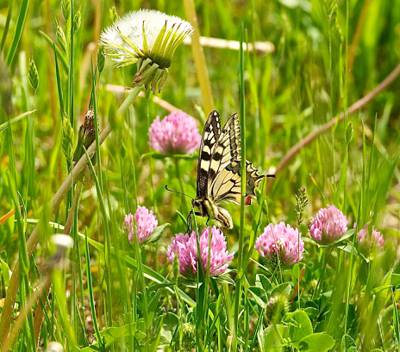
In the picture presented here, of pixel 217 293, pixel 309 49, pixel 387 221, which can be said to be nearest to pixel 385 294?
pixel 217 293

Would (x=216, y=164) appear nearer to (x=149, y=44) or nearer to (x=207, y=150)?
(x=207, y=150)

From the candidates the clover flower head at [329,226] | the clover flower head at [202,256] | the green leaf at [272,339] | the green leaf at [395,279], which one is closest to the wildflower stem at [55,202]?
the clover flower head at [202,256]

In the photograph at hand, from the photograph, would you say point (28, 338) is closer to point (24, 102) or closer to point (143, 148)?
point (24, 102)

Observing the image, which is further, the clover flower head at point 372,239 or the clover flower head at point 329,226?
the clover flower head at point 329,226

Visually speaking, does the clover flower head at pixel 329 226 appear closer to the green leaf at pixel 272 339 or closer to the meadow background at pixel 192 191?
the meadow background at pixel 192 191

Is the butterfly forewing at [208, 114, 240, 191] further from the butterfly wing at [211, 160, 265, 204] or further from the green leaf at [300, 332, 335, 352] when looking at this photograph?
the green leaf at [300, 332, 335, 352]
